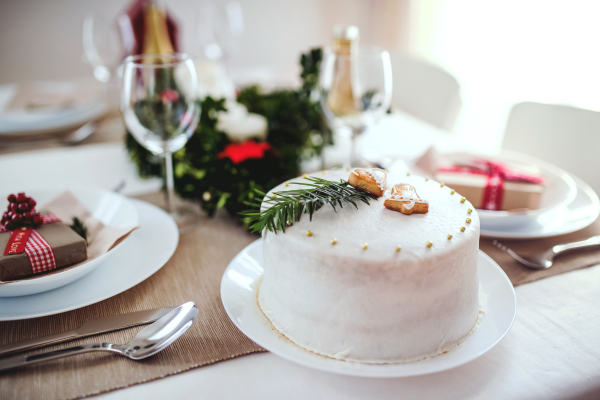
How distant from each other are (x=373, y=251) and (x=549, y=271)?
42 cm

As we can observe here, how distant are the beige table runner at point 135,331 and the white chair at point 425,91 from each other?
1.24 m

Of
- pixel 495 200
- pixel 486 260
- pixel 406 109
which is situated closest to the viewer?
pixel 486 260

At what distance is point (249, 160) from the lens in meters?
0.94

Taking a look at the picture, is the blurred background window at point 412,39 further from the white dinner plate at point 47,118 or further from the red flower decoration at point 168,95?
the red flower decoration at point 168,95

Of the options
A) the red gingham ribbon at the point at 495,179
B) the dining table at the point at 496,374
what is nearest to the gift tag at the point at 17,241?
the dining table at the point at 496,374

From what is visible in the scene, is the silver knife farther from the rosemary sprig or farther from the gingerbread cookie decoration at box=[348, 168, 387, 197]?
the gingerbread cookie decoration at box=[348, 168, 387, 197]

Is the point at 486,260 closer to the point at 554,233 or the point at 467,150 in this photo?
the point at 554,233

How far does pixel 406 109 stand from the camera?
1.97 metres

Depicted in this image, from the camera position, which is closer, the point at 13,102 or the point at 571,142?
the point at 571,142

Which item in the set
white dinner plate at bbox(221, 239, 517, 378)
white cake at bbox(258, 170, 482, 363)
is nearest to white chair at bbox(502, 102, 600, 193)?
white dinner plate at bbox(221, 239, 517, 378)

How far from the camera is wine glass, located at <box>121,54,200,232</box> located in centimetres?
81

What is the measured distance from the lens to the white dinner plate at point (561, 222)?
0.79 m

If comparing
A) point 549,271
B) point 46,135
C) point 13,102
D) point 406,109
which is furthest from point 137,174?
point 406,109

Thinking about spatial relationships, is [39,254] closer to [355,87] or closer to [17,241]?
[17,241]
